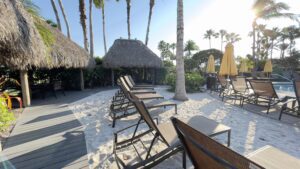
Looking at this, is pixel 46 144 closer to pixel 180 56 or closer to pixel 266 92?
pixel 180 56

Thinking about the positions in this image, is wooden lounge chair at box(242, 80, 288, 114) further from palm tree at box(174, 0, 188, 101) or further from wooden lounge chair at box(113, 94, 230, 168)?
wooden lounge chair at box(113, 94, 230, 168)

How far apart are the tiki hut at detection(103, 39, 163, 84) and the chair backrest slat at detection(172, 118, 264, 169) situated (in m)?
12.4

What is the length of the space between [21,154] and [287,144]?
4828 millimetres

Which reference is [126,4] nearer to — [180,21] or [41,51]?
[180,21]

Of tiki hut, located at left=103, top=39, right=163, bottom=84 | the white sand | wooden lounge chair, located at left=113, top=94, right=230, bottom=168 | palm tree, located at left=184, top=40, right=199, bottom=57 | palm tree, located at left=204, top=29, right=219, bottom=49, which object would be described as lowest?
the white sand

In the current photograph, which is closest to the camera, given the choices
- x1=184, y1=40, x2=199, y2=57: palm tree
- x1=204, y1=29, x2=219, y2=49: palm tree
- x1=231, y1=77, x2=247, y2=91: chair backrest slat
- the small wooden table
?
the small wooden table

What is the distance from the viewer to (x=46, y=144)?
3133mm

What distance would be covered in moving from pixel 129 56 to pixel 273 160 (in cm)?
1301

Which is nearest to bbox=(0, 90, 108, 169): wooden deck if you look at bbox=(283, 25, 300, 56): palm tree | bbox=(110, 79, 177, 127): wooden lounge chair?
bbox=(110, 79, 177, 127): wooden lounge chair

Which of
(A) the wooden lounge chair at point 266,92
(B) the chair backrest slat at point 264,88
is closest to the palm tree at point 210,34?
(A) the wooden lounge chair at point 266,92

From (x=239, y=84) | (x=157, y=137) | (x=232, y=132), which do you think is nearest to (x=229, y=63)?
(x=239, y=84)

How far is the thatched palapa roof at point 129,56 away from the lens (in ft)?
44.0

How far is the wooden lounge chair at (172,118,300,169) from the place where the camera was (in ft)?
3.33

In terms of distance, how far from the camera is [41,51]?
16.8 ft
